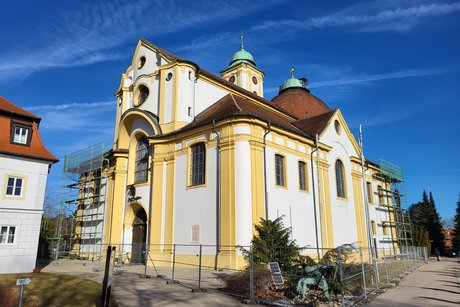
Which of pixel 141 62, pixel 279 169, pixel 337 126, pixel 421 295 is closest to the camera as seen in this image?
pixel 421 295

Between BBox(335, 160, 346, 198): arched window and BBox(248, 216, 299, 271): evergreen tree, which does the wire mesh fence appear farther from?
BBox(335, 160, 346, 198): arched window

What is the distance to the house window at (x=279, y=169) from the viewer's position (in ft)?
66.0

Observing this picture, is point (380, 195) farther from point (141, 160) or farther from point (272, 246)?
point (141, 160)

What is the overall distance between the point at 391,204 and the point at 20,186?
32.5 m

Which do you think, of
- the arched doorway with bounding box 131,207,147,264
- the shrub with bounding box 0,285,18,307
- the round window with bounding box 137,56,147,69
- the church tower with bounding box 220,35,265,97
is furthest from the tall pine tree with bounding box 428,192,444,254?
the shrub with bounding box 0,285,18,307

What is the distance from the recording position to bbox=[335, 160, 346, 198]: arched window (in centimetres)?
2550

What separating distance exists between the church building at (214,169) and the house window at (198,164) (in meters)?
0.06

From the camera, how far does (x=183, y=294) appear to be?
1059cm

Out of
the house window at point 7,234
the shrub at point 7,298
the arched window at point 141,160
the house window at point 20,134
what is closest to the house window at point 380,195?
the arched window at point 141,160

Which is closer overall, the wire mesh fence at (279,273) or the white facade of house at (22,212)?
the wire mesh fence at (279,273)

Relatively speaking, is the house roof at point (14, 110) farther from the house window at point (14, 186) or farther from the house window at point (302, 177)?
the house window at point (302, 177)

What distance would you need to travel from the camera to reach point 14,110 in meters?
18.4

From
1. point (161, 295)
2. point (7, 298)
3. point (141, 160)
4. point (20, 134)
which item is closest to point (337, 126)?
point (141, 160)

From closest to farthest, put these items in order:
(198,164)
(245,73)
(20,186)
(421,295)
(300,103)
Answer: (421,295)
(20,186)
(198,164)
(300,103)
(245,73)
